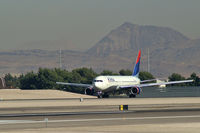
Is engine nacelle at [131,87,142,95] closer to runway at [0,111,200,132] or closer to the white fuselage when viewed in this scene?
the white fuselage

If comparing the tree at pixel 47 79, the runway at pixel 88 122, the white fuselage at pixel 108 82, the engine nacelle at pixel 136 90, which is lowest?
the runway at pixel 88 122

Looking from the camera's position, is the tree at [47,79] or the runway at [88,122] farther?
the tree at [47,79]

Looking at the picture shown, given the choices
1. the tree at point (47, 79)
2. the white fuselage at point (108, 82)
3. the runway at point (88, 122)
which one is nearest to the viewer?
the runway at point (88, 122)

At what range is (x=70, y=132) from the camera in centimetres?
2744

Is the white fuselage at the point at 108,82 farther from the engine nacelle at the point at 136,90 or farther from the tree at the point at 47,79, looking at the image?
the tree at the point at 47,79

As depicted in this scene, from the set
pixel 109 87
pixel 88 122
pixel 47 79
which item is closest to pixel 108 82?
pixel 109 87

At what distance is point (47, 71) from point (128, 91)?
3406 inches

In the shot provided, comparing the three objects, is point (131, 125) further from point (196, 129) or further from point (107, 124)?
point (196, 129)

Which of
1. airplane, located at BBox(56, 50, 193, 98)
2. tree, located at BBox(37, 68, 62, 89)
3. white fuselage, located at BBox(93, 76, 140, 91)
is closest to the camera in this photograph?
white fuselage, located at BBox(93, 76, 140, 91)

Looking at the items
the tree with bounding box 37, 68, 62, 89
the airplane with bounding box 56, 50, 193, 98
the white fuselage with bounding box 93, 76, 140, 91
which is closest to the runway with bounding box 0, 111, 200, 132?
the white fuselage with bounding box 93, 76, 140, 91

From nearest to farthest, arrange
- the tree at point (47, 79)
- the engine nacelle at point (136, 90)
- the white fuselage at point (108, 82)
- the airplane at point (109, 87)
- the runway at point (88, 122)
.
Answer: the runway at point (88, 122)
the white fuselage at point (108, 82)
the airplane at point (109, 87)
the engine nacelle at point (136, 90)
the tree at point (47, 79)

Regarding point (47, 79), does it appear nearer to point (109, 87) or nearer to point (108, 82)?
point (109, 87)

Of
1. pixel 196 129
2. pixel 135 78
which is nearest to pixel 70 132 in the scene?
pixel 196 129

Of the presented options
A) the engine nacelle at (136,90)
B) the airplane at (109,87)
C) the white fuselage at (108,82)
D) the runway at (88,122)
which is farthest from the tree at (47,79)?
the runway at (88,122)
